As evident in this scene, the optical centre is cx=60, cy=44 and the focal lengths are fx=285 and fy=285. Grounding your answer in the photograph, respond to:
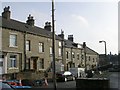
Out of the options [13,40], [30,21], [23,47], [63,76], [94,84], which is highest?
[30,21]

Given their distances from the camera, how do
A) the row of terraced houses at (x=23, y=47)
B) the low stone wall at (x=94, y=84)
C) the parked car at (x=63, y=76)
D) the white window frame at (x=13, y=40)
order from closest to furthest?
1. the low stone wall at (x=94, y=84)
2. the row of terraced houses at (x=23, y=47)
3. the white window frame at (x=13, y=40)
4. the parked car at (x=63, y=76)

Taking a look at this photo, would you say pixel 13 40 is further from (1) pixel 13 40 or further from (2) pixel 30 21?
(2) pixel 30 21

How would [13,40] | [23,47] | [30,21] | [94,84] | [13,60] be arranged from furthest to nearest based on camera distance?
[30,21]
[23,47]
[13,40]
[13,60]
[94,84]

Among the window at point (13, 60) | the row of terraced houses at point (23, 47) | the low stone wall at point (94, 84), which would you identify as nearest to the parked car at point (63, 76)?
the row of terraced houses at point (23, 47)

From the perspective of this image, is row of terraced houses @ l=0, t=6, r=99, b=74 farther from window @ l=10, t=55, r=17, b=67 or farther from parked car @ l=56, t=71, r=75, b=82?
parked car @ l=56, t=71, r=75, b=82

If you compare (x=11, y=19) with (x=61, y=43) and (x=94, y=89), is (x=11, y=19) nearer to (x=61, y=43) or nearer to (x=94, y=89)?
(x=61, y=43)

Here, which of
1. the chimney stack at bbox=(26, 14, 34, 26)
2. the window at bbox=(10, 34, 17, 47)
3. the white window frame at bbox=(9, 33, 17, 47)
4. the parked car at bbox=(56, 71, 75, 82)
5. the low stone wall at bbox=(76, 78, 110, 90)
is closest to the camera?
the low stone wall at bbox=(76, 78, 110, 90)

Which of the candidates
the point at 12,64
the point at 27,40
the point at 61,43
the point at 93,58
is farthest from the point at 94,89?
the point at 93,58

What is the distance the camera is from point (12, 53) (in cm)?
4069

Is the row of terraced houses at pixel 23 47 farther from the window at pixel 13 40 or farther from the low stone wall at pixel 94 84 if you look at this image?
the low stone wall at pixel 94 84

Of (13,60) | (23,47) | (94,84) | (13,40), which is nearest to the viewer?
(94,84)

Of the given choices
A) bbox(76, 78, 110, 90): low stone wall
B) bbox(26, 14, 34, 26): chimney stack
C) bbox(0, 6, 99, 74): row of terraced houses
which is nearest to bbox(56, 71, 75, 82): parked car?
bbox(0, 6, 99, 74): row of terraced houses

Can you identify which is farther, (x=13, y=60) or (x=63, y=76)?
(x=63, y=76)

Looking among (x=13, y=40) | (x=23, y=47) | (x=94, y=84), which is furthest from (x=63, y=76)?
(x=94, y=84)
